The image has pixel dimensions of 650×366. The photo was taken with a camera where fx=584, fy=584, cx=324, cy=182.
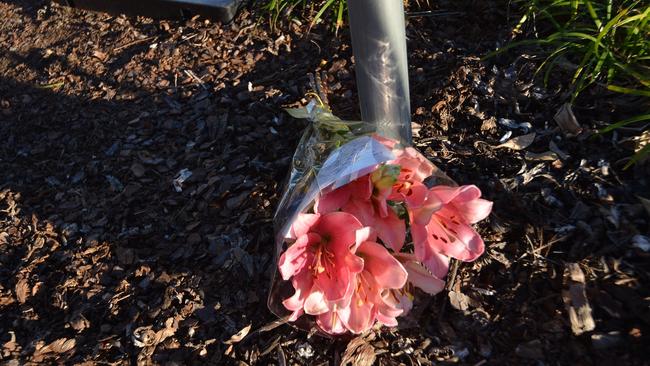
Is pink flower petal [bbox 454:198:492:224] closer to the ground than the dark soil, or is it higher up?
higher up

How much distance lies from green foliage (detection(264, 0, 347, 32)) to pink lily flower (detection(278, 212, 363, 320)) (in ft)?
4.60

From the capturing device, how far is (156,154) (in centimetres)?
230

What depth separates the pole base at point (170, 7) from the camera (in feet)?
9.08

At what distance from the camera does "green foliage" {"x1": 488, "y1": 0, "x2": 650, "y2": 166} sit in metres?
1.98

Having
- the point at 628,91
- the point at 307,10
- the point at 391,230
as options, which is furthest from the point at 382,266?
the point at 307,10

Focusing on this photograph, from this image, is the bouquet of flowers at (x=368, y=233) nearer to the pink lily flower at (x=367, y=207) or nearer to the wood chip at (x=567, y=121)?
the pink lily flower at (x=367, y=207)

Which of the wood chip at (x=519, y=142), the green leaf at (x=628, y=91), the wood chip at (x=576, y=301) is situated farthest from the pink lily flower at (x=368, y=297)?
the green leaf at (x=628, y=91)

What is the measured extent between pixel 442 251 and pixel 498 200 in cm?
48

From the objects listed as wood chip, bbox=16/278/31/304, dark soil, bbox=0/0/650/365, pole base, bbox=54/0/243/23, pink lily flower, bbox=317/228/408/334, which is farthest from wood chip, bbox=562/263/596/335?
pole base, bbox=54/0/243/23

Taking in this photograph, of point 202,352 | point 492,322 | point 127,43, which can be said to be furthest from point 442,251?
point 127,43

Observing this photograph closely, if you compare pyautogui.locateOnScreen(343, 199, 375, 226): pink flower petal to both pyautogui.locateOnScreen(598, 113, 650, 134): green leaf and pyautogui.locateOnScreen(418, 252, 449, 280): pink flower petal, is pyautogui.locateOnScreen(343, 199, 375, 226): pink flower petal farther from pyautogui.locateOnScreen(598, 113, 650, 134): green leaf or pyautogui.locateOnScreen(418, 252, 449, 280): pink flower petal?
pyautogui.locateOnScreen(598, 113, 650, 134): green leaf

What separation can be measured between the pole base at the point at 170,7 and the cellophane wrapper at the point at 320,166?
1182 millimetres

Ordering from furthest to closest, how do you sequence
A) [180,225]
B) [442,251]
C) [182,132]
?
[182,132] < [180,225] < [442,251]

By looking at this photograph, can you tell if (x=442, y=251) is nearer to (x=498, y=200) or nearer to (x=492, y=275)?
(x=492, y=275)
